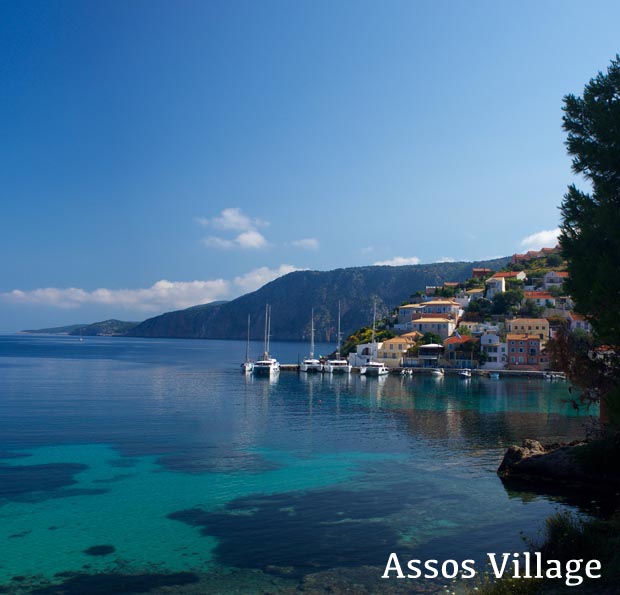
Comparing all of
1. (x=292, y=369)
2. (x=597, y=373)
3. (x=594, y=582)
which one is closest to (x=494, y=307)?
(x=292, y=369)

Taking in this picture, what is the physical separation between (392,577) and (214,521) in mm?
7741

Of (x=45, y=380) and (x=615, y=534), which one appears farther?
(x=45, y=380)

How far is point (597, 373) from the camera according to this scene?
63.1 feet

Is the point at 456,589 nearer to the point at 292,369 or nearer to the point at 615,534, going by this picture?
the point at 615,534

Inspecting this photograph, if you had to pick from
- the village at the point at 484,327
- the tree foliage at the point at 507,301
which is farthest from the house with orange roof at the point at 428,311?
the tree foliage at the point at 507,301

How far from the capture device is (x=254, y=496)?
24.3m

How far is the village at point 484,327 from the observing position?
99938mm

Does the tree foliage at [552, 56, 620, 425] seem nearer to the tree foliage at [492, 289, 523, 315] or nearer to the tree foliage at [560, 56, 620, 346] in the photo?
the tree foliage at [560, 56, 620, 346]

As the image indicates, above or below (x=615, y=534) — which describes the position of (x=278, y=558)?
below

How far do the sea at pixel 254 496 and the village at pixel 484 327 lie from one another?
4800cm

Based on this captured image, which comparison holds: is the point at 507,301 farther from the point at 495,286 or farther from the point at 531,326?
Answer: the point at 531,326

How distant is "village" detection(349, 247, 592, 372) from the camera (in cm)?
9994

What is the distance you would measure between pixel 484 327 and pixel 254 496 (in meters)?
92.7

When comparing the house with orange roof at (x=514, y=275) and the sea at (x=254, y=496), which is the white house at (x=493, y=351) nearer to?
the house with orange roof at (x=514, y=275)
